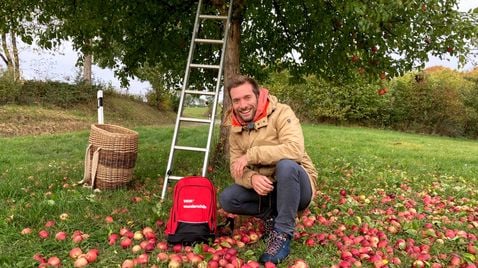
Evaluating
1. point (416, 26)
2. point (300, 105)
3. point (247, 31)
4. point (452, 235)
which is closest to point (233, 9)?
point (247, 31)

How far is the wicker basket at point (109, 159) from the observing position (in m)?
5.02

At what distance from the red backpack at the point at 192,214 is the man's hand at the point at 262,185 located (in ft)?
1.55

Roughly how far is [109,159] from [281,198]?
8.35 feet

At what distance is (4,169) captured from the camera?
21.4 feet

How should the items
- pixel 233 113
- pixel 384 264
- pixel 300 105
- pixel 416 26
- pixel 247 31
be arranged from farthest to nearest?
pixel 300 105 → pixel 247 31 → pixel 416 26 → pixel 233 113 → pixel 384 264

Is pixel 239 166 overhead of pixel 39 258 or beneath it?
overhead

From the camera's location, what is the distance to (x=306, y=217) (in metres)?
4.20

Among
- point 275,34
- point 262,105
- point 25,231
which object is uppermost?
point 275,34

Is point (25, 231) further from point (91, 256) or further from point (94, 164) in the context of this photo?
point (94, 164)

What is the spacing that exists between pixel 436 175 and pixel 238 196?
5154 millimetres

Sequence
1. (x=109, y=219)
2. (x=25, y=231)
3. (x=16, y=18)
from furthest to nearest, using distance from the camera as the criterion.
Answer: (x=16, y=18)
(x=109, y=219)
(x=25, y=231)

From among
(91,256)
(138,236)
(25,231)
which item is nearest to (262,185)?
(138,236)

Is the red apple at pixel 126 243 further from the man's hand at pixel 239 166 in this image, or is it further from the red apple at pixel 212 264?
the man's hand at pixel 239 166

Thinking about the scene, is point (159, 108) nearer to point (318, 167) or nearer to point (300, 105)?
point (300, 105)
